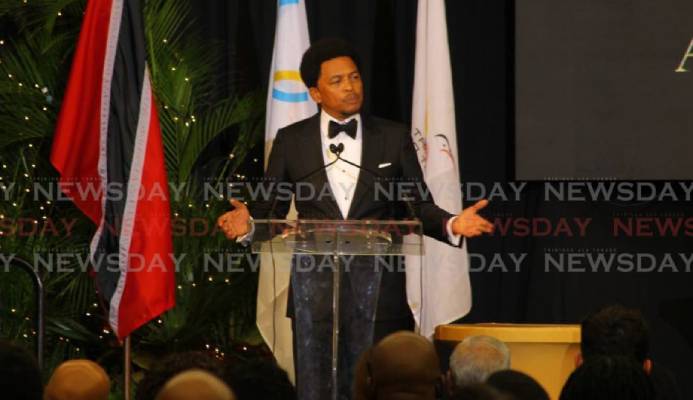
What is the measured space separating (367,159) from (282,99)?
5.33 feet

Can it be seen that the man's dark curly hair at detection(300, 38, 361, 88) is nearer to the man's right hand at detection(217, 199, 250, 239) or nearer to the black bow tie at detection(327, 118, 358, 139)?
the black bow tie at detection(327, 118, 358, 139)

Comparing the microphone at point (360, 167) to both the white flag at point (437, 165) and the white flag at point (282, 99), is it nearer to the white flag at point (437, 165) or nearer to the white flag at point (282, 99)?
the white flag at point (282, 99)

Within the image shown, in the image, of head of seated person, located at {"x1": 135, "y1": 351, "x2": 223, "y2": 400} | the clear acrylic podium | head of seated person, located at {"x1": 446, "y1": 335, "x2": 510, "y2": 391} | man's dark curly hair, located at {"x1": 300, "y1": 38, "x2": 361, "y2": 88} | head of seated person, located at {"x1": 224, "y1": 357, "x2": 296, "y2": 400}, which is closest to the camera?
head of seated person, located at {"x1": 224, "y1": 357, "x2": 296, "y2": 400}

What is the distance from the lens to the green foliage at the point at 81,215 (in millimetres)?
7176

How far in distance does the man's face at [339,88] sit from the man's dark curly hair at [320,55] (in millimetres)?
21

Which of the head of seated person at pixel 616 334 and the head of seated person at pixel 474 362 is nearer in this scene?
the head of seated person at pixel 474 362

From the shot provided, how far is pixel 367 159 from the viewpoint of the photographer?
5.61 meters

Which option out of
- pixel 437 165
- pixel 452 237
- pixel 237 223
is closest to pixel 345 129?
pixel 452 237

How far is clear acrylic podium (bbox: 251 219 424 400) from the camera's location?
→ 4.44 m

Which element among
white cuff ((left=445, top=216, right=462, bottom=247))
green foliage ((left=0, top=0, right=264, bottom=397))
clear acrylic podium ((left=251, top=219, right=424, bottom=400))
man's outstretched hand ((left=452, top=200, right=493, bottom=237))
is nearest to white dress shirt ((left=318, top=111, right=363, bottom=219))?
white cuff ((left=445, top=216, right=462, bottom=247))

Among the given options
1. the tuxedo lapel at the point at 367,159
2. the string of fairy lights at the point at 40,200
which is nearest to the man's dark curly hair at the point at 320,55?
the tuxedo lapel at the point at 367,159

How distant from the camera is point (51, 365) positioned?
7.23 m

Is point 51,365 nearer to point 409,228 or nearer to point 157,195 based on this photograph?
point 157,195

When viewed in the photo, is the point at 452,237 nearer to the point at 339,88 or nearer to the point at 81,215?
the point at 339,88
